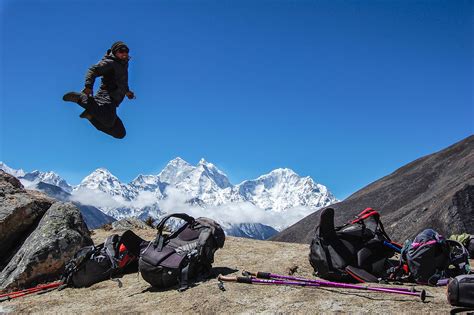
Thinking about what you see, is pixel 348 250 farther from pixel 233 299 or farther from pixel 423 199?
pixel 423 199

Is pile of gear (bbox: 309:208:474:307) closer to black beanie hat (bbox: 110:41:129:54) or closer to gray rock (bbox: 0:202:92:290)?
black beanie hat (bbox: 110:41:129:54)

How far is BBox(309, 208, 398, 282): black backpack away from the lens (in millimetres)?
8539

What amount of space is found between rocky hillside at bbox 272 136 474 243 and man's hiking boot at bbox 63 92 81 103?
22863 mm

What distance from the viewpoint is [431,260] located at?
830 centimetres

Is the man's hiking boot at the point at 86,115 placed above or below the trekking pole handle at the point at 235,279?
above

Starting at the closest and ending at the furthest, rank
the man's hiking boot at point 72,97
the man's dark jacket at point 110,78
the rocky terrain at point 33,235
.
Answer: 1. the man's hiking boot at point 72,97
2. the man's dark jacket at point 110,78
3. the rocky terrain at point 33,235

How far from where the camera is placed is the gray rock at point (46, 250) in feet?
36.1

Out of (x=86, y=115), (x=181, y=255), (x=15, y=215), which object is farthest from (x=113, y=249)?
(x=15, y=215)

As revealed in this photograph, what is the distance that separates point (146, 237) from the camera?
53.4ft

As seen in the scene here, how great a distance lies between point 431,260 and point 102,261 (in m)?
7.00

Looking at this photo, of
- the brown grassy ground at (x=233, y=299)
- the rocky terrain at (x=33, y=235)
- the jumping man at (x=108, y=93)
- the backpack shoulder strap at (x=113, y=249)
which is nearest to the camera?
the brown grassy ground at (x=233, y=299)

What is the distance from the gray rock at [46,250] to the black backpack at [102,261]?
2.75 ft

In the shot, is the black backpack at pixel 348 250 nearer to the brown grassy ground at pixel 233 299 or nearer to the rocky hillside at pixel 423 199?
the brown grassy ground at pixel 233 299

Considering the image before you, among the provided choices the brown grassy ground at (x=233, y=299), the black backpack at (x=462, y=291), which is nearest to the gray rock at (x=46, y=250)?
the brown grassy ground at (x=233, y=299)
